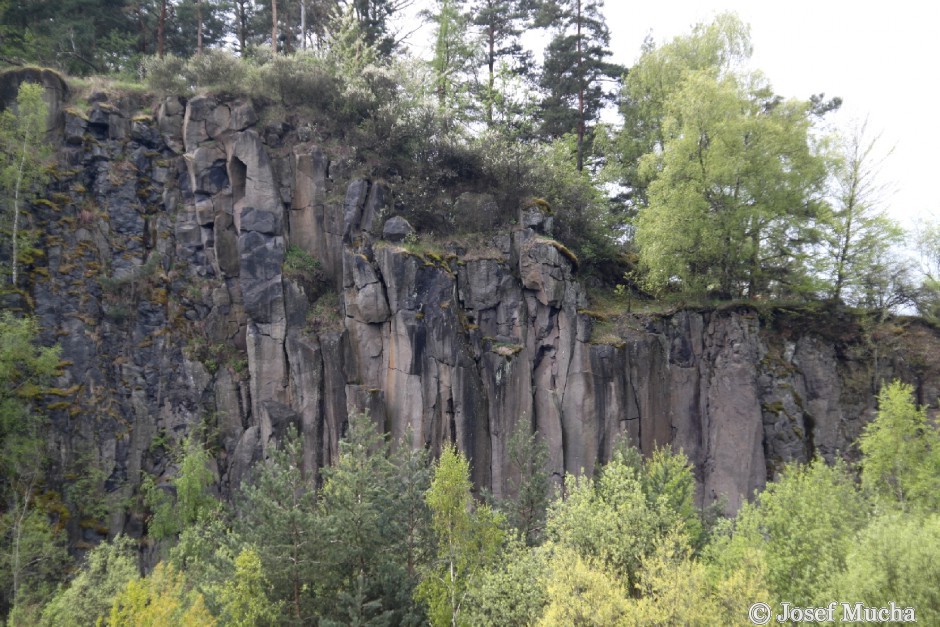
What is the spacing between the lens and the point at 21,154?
29141 millimetres

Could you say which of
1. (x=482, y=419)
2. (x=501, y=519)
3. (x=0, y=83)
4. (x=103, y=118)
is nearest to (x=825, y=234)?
(x=482, y=419)

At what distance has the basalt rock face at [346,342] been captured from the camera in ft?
88.2

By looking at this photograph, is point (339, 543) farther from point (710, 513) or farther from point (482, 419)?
point (710, 513)

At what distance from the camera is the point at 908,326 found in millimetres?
28234

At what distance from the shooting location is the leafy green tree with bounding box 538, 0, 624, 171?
38.4 metres

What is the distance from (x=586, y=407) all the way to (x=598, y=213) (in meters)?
11.2

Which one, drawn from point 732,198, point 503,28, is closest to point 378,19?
point 503,28

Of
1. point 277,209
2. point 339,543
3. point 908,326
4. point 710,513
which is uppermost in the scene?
point 277,209

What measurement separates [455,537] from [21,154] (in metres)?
28.2

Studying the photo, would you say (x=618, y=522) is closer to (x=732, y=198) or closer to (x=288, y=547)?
(x=288, y=547)

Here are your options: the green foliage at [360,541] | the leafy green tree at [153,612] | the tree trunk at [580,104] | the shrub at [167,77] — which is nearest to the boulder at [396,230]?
the green foliage at [360,541]

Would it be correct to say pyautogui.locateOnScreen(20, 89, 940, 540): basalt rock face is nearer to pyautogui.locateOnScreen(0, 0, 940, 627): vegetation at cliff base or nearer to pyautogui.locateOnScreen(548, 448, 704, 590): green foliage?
pyautogui.locateOnScreen(0, 0, 940, 627): vegetation at cliff base

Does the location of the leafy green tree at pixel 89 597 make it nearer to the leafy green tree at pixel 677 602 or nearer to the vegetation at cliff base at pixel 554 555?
the vegetation at cliff base at pixel 554 555

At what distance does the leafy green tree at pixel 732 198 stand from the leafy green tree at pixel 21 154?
30.0 meters
